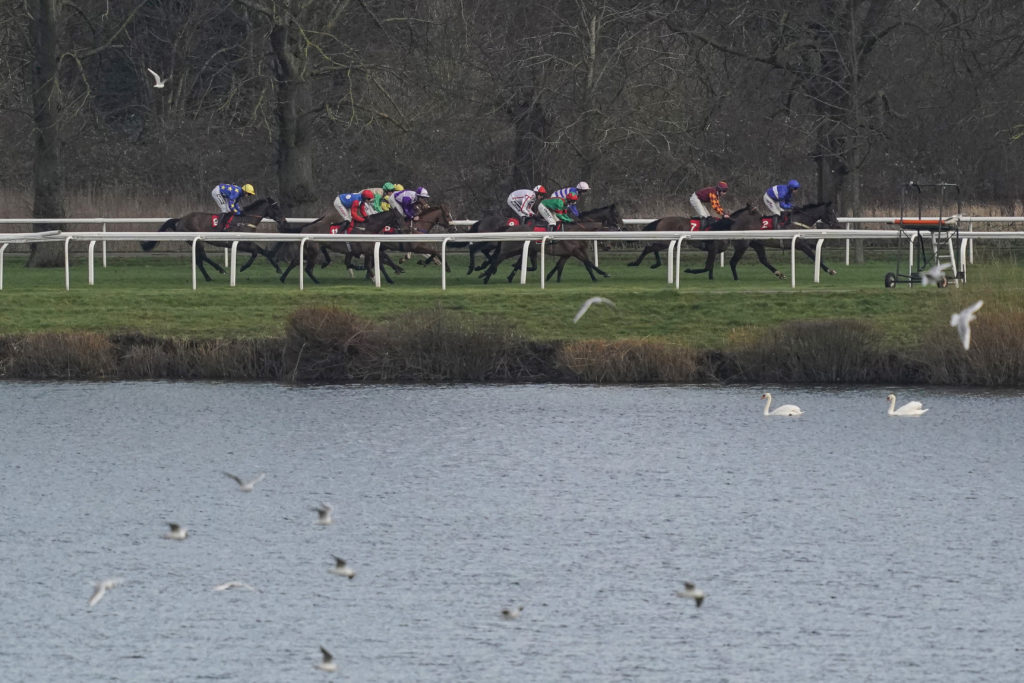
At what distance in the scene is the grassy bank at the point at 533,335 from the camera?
23031 mm

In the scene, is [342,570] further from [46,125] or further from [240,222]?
[46,125]

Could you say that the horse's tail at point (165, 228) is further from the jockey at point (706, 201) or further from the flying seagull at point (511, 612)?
the flying seagull at point (511, 612)

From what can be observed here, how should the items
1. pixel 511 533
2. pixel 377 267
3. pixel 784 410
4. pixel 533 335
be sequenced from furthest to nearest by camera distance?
pixel 377 267
pixel 533 335
pixel 784 410
pixel 511 533

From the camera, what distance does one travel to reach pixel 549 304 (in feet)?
81.7

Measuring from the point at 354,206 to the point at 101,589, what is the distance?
49.5 feet

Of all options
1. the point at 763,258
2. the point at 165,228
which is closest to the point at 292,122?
the point at 165,228

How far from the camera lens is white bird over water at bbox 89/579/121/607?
13.7m

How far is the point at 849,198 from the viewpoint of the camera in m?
39.1

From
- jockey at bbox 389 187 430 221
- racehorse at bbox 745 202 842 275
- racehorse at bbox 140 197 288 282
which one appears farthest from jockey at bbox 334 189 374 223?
racehorse at bbox 745 202 842 275

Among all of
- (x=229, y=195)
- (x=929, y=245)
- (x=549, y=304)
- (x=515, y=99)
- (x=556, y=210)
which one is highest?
(x=515, y=99)

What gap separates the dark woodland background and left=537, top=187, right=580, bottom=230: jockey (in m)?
4.67

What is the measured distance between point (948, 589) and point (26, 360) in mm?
13122

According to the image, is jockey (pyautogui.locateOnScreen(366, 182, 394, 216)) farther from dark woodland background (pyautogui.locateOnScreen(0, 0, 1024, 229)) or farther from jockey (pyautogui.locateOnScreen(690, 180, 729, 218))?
jockey (pyautogui.locateOnScreen(690, 180, 729, 218))

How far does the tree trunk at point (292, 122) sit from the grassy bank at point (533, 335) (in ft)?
24.5
